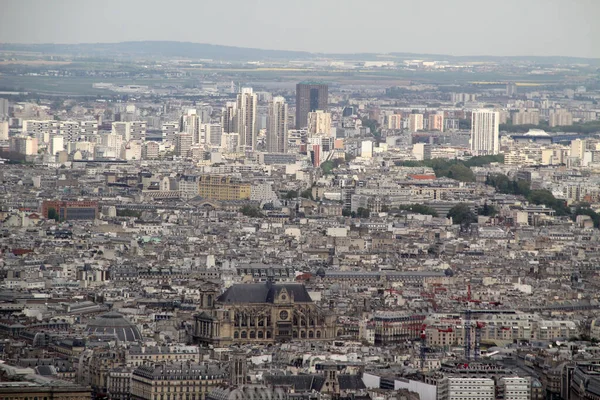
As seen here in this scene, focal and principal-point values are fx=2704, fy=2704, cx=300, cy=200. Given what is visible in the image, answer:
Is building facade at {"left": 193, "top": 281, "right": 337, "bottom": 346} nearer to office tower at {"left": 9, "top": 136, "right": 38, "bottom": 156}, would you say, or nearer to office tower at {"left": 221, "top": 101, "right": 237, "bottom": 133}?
office tower at {"left": 9, "top": 136, "right": 38, "bottom": 156}

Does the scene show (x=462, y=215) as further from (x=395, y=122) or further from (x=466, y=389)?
(x=395, y=122)

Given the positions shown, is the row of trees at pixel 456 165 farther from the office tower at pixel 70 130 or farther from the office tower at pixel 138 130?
the office tower at pixel 138 130

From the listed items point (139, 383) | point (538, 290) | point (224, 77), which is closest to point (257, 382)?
point (139, 383)

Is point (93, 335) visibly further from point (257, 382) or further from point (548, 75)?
point (548, 75)

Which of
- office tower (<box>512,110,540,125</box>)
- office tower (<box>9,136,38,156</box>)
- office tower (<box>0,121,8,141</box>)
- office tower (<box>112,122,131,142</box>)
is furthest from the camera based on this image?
office tower (<box>512,110,540,125</box>)

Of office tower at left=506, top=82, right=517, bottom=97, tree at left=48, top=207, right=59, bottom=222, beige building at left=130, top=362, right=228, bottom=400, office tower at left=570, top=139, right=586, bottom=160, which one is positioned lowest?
office tower at left=506, top=82, right=517, bottom=97

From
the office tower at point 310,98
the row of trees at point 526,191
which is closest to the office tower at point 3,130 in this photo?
the office tower at point 310,98

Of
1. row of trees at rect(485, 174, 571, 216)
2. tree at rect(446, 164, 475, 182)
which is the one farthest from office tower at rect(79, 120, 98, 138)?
row of trees at rect(485, 174, 571, 216)

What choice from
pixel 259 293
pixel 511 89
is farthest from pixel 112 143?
pixel 259 293
